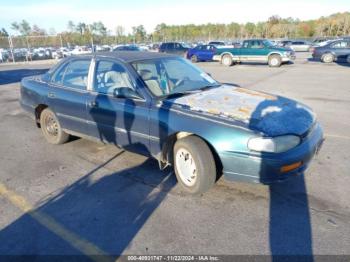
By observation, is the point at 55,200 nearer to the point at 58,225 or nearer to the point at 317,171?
the point at 58,225

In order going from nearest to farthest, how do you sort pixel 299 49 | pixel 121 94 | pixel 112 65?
pixel 121 94
pixel 112 65
pixel 299 49

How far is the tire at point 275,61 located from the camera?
1806cm

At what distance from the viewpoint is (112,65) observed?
4.16m

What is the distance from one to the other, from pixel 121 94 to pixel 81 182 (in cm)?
131

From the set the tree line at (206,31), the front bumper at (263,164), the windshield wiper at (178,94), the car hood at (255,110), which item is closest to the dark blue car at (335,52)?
the car hood at (255,110)

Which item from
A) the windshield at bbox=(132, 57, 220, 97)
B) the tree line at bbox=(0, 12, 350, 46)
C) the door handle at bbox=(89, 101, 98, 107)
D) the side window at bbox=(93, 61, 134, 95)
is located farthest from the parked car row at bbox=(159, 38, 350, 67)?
the tree line at bbox=(0, 12, 350, 46)

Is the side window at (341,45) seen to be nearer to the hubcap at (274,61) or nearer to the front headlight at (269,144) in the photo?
the hubcap at (274,61)

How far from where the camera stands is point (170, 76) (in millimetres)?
4227

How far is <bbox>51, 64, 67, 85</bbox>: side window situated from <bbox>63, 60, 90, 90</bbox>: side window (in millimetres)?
88

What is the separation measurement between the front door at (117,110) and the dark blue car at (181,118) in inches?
0.5

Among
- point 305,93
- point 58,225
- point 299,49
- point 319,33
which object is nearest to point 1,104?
point 58,225

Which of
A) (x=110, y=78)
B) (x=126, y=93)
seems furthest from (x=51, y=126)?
(x=126, y=93)

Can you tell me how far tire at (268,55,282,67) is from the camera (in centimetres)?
1806

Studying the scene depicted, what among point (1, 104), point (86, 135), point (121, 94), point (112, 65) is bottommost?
point (1, 104)
